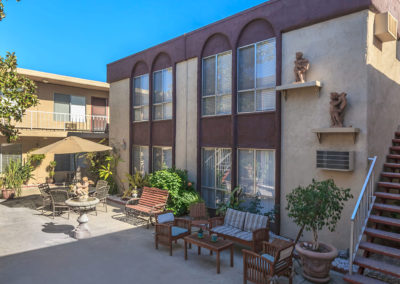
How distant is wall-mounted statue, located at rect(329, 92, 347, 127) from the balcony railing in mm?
15341

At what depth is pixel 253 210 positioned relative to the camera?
852cm

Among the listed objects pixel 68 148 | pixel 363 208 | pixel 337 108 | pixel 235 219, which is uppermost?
pixel 337 108

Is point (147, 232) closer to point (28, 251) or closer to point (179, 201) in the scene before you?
point (179, 201)

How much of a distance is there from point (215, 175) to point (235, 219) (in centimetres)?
274

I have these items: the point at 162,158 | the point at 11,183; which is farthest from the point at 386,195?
the point at 11,183

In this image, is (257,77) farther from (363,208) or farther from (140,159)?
(140,159)

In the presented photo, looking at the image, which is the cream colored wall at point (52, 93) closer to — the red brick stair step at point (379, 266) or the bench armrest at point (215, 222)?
the bench armrest at point (215, 222)

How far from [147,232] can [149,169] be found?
4.41 m

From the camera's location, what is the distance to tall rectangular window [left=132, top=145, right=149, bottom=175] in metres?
13.4

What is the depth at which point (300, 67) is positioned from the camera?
7781 mm

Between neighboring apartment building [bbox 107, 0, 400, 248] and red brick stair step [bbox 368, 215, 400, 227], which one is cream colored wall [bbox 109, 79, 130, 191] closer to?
neighboring apartment building [bbox 107, 0, 400, 248]

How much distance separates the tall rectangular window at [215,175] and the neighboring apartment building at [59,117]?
9.57 metres

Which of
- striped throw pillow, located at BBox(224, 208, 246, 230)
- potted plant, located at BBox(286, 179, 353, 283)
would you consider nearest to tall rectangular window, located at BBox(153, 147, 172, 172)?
striped throw pillow, located at BBox(224, 208, 246, 230)

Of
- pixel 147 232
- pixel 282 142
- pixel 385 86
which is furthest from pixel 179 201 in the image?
pixel 385 86
